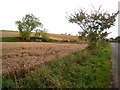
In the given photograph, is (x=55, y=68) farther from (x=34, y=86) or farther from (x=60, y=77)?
(x=34, y=86)

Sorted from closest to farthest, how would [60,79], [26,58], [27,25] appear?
[60,79] → [26,58] → [27,25]

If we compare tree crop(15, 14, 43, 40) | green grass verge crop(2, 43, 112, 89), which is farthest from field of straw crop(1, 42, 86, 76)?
tree crop(15, 14, 43, 40)

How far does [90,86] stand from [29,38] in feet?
273

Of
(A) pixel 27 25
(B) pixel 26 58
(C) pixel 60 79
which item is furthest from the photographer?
(A) pixel 27 25

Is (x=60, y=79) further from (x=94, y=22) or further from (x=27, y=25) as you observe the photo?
(x=27, y=25)

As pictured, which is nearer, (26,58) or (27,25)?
(26,58)

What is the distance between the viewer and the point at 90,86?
1234cm

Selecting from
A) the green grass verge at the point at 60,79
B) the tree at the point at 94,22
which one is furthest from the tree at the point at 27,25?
the green grass verge at the point at 60,79

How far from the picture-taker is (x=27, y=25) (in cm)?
9844

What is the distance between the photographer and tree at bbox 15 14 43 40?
9339 cm

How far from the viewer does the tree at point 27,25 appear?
306 feet

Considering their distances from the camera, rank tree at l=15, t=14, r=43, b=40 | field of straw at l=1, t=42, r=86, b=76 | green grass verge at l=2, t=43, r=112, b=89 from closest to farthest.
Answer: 1. green grass verge at l=2, t=43, r=112, b=89
2. field of straw at l=1, t=42, r=86, b=76
3. tree at l=15, t=14, r=43, b=40

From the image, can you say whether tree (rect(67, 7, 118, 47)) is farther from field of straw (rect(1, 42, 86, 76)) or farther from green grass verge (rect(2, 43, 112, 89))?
green grass verge (rect(2, 43, 112, 89))

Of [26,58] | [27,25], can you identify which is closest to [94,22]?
[26,58]
